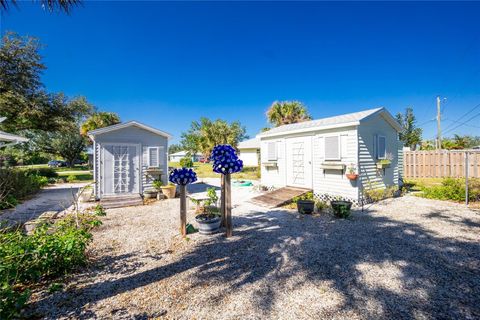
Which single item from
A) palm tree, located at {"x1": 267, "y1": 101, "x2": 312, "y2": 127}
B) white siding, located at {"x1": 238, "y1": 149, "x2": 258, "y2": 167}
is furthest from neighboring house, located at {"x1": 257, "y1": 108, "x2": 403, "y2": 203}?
white siding, located at {"x1": 238, "y1": 149, "x2": 258, "y2": 167}

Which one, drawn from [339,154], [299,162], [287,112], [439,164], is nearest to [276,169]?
[299,162]

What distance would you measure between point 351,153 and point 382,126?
255 centimetres

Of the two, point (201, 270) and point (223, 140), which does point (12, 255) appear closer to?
point (201, 270)

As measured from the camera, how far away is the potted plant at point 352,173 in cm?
765

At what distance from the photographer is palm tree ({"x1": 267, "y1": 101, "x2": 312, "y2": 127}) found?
22.5 meters

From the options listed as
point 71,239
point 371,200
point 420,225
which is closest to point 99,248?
point 71,239

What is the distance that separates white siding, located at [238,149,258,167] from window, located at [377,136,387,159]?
2057 cm

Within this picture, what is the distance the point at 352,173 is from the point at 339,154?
2.84 feet

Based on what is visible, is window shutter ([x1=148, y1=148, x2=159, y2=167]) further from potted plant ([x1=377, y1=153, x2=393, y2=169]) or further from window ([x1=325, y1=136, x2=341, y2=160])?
potted plant ([x1=377, y1=153, x2=393, y2=169])

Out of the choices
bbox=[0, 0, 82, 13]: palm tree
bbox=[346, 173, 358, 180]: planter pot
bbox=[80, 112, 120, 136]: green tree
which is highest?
bbox=[80, 112, 120, 136]: green tree

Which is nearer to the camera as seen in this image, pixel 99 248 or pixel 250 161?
pixel 99 248

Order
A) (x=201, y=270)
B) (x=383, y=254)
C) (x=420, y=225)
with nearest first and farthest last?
(x=201, y=270) → (x=383, y=254) → (x=420, y=225)

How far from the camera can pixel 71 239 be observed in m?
3.30

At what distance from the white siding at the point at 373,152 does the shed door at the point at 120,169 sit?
9256 millimetres
